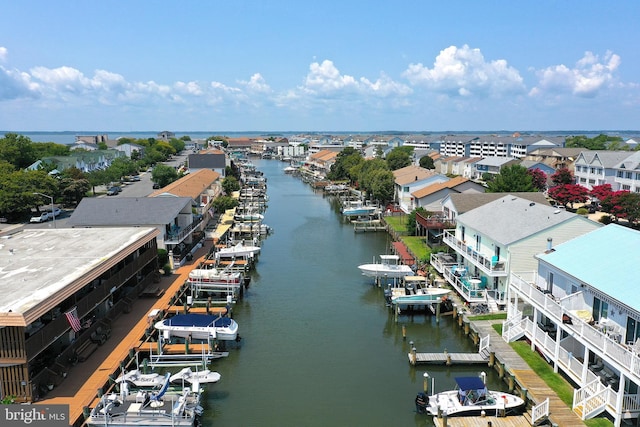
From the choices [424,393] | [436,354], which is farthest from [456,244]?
[424,393]

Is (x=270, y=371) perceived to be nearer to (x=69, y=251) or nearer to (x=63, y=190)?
(x=69, y=251)

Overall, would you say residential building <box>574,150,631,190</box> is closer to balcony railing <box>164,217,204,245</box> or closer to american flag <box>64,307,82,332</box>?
balcony railing <box>164,217,204,245</box>

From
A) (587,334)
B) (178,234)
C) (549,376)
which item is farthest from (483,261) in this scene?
(178,234)

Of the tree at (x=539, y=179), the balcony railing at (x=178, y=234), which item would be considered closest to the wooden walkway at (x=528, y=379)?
the balcony railing at (x=178, y=234)

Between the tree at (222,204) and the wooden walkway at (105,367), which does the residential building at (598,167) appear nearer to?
the tree at (222,204)

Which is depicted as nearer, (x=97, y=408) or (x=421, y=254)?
(x=97, y=408)

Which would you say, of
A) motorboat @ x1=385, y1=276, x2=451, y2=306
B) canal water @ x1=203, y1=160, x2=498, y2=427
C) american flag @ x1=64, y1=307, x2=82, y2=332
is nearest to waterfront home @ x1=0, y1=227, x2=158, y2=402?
american flag @ x1=64, y1=307, x2=82, y2=332
